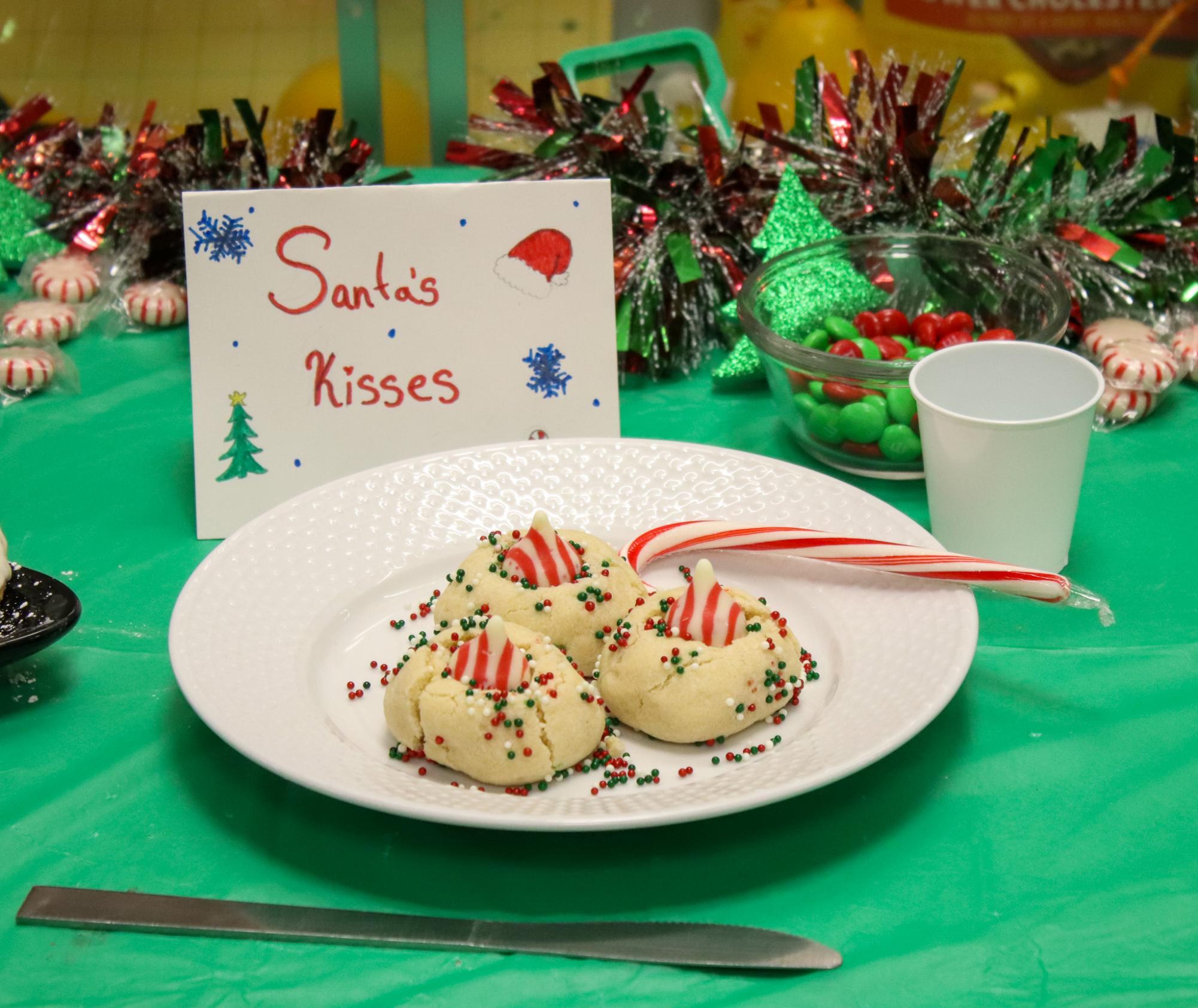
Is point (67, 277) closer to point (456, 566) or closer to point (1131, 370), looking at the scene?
point (456, 566)

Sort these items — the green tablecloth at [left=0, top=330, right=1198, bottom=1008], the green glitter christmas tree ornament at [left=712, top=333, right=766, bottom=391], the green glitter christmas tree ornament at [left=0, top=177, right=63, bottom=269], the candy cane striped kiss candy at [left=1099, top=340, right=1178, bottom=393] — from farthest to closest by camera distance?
the green glitter christmas tree ornament at [left=0, top=177, right=63, bottom=269] → the green glitter christmas tree ornament at [left=712, top=333, right=766, bottom=391] → the candy cane striped kiss candy at [left=1099, top=340, right=1178, bottom=393] → the green tablecloth at [left=0, top=330, right=1198, bottom=1008]

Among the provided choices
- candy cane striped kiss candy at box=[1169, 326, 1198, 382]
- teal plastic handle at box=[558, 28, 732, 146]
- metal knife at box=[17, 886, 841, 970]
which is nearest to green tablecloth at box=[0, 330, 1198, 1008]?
metal knife at box=[17, 886, 841, 970]

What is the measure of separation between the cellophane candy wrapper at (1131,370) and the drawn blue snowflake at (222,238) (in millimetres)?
1070

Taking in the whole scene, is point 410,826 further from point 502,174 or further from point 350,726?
point 502,174

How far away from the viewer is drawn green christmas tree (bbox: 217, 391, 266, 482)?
151 centimetres

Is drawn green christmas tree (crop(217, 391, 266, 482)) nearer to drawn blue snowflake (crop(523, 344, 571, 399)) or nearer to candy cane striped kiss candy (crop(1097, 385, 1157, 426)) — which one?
drawn blue snowflake (crop(523, 344, 571, 399))

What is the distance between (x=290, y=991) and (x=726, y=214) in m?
1.29

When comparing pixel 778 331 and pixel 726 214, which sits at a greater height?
pixel 726 214

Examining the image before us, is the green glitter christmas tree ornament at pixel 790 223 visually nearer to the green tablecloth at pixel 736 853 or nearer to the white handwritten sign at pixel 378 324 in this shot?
the white handwritten sign at pixel 378 324

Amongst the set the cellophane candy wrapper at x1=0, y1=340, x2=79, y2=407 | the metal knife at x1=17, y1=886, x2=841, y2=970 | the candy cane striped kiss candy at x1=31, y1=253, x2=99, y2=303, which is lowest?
the metal knife at x1=17, y1=886, x2=841, y2=970

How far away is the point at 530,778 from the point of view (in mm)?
1057

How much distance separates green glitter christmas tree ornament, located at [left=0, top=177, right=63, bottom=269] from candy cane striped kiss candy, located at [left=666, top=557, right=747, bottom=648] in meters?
1.42

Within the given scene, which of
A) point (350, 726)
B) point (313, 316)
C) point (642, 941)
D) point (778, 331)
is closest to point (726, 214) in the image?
point (778, 331)

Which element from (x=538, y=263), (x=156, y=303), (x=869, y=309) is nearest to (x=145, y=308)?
(x=156, y=303)
